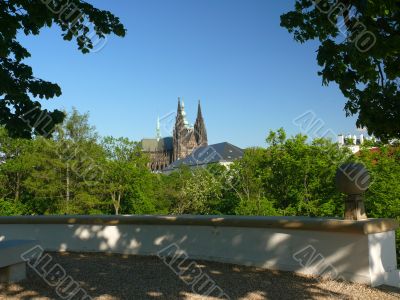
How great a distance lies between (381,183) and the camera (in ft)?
119

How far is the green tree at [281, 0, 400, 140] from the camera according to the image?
547 centimetres

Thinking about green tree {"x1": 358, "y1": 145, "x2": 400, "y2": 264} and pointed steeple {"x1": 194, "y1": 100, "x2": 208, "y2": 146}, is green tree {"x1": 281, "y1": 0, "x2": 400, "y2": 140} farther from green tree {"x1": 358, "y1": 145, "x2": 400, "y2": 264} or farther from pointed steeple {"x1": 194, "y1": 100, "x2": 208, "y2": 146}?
pointed steeple {"x1": 194, "y1": 100, "x2": 208, "y2": 146}

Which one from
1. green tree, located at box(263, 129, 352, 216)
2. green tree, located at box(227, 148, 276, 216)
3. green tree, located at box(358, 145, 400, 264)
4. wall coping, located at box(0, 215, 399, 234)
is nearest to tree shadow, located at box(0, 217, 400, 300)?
wall coping, located at box(0, 215, 399, 234)

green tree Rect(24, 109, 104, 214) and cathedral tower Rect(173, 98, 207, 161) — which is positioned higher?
cathedral tower Rect(173, 98, 207, 161)

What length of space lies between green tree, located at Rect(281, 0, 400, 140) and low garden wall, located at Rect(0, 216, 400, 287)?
179cm

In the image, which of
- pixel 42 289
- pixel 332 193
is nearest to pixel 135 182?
pixel 332 193

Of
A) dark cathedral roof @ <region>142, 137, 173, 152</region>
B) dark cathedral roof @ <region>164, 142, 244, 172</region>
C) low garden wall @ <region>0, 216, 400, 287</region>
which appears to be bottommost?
low garden wall @ <region>0, 216, 400, 287</region>

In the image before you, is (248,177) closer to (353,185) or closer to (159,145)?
(353,185)

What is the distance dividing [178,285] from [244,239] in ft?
6.44

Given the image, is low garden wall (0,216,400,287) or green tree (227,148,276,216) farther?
green tree (227,148,276,216)

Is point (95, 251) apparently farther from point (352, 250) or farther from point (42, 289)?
point (352, 250)

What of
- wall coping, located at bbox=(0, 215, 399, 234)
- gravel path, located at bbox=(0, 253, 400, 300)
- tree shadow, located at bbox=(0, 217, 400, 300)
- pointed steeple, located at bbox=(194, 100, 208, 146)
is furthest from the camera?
pointed steeple, located at bbox=(194, 100, 208, 146)

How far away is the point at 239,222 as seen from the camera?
7379mm

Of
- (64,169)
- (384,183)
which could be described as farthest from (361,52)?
(64,169)
